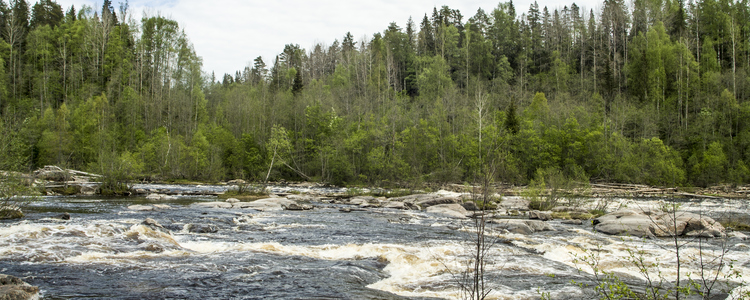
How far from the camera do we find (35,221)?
1336 cm

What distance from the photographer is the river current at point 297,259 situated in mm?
7629

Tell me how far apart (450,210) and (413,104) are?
4090cm

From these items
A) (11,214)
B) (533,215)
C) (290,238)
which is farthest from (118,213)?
(533,215)

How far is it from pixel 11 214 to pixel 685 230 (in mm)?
23177

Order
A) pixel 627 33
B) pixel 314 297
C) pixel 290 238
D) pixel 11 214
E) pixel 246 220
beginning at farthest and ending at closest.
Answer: pixel 627 33 < pixel 246 220 < pixel 11 214 < pixel 290 238 < pixel 314 297

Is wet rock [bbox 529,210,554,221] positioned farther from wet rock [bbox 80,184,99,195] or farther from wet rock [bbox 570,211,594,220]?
wet rock [bbox 80,184,99,195]

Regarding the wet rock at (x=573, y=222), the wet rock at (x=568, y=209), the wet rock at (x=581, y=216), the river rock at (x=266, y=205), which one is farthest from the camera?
the river rock at (x=266, y=205)

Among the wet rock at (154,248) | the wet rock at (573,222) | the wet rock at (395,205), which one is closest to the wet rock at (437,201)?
the wet rock at (395,205)

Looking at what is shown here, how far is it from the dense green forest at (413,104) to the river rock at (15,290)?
2072cm

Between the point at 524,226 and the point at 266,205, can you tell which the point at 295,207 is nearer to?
the point at 266,205

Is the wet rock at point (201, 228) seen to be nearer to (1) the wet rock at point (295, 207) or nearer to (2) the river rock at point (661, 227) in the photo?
(1) the wet rock at point (295, 207)

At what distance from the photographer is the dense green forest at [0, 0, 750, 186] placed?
42938mm

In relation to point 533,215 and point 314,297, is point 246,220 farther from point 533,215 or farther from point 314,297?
Result: point 533,215

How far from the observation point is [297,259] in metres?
10.2
